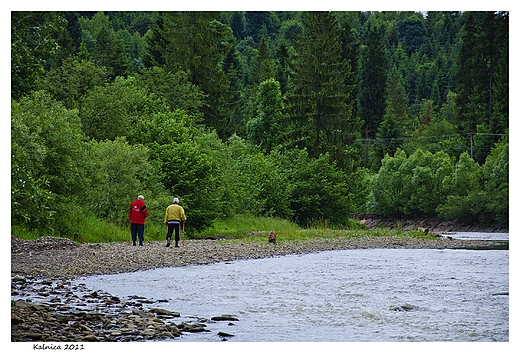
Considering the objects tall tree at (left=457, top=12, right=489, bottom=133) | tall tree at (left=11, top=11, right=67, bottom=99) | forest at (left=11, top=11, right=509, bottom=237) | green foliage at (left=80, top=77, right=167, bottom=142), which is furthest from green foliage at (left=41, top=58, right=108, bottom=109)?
tall tree at (left=457, top=12, right=489, bottom=133)

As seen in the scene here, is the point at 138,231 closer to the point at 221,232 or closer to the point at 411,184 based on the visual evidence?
the point at 221,232

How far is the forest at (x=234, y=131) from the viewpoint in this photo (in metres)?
31.9

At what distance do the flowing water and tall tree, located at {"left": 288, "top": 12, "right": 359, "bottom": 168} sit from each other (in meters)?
40.4

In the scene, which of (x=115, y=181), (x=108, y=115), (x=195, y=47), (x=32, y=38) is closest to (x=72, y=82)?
(x=108, y=115)

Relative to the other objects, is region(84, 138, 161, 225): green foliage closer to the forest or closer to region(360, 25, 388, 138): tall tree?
the forest

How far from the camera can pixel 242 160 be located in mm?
60250

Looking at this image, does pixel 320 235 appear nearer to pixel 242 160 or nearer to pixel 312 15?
pixel 242 160

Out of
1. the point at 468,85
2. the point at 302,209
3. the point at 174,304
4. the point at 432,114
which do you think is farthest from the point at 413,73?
the point at 174,304

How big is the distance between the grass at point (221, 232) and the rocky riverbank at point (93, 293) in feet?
9.21

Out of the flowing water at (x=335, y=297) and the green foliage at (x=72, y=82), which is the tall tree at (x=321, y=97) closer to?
the green foliage at (x=72, y=82)

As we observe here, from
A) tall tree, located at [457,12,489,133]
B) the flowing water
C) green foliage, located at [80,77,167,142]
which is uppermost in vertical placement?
tall tree, located at [457,12,489,133]

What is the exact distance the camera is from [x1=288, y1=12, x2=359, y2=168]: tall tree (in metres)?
69.7

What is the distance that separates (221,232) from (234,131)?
131 ft

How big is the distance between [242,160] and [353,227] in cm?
1229
